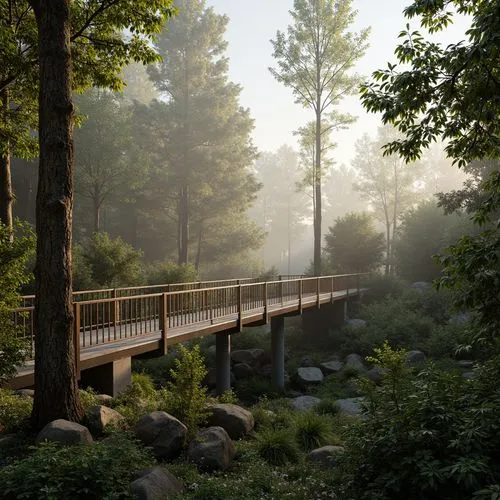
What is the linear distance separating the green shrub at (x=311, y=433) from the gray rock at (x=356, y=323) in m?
14.2

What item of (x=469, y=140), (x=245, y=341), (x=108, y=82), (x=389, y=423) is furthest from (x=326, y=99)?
(x=389, y=423)

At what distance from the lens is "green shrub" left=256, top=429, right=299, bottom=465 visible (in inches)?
305

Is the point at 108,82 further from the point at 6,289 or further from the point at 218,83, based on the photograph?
the point at 218,83

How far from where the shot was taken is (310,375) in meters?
18.0

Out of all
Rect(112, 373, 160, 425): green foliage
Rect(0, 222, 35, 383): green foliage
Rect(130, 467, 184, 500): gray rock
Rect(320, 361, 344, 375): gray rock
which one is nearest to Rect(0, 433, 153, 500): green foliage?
Rect(130, 467, 184, 500): gray rock

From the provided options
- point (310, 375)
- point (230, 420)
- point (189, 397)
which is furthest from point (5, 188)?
point (310, 375)

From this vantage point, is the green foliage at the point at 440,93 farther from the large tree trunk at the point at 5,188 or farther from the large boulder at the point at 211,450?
the large tree trunk at the point at 5,188

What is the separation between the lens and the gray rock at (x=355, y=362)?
60.1 feet

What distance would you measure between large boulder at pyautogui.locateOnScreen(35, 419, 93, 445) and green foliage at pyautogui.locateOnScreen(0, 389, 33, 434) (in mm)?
984

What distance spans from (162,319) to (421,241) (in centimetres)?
2730

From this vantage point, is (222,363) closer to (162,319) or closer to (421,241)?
(162,319)

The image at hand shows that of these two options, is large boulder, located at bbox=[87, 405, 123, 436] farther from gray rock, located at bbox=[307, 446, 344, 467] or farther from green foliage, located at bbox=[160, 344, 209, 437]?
gray rock, located at bbox=[307, 446, 344, 467]

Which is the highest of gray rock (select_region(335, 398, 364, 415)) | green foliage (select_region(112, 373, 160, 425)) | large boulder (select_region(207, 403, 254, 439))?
green foliage (select_region(112, 373, 160, 425))

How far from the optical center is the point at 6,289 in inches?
300
